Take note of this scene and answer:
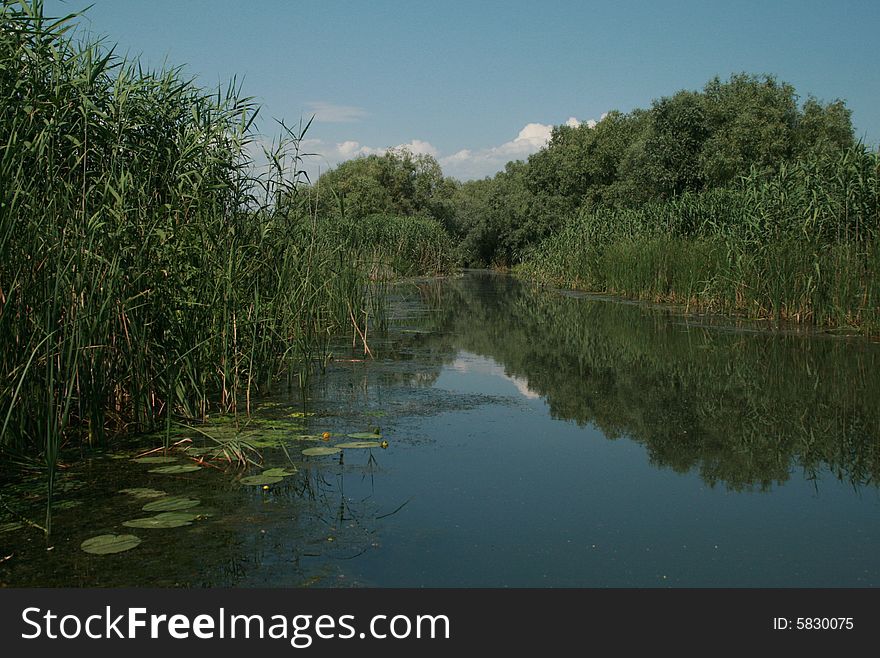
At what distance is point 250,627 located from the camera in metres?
2.60

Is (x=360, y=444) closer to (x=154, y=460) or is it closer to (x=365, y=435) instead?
(x=365, y=435)

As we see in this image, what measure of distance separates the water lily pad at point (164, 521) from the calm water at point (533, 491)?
0.06 m

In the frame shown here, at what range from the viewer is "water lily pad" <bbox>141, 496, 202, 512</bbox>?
12.0ft

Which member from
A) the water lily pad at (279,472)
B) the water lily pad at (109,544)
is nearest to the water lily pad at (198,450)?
the water lily pad at (279,472)

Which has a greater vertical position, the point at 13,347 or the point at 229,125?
the point at 229,125

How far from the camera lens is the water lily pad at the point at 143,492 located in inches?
152

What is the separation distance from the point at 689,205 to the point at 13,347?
15169mm

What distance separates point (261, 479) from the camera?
13.7ft

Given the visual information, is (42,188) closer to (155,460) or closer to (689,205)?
(155,460)

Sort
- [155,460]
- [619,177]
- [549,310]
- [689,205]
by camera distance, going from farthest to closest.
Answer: [619,177], [689,205], [549,310], [155,460]

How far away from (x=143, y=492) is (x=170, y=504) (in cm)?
26

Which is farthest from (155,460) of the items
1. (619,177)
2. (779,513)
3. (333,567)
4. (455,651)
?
(619,177)

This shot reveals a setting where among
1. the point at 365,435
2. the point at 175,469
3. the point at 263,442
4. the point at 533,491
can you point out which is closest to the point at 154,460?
the point at 175,469

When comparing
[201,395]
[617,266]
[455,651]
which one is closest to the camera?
[455,651]
